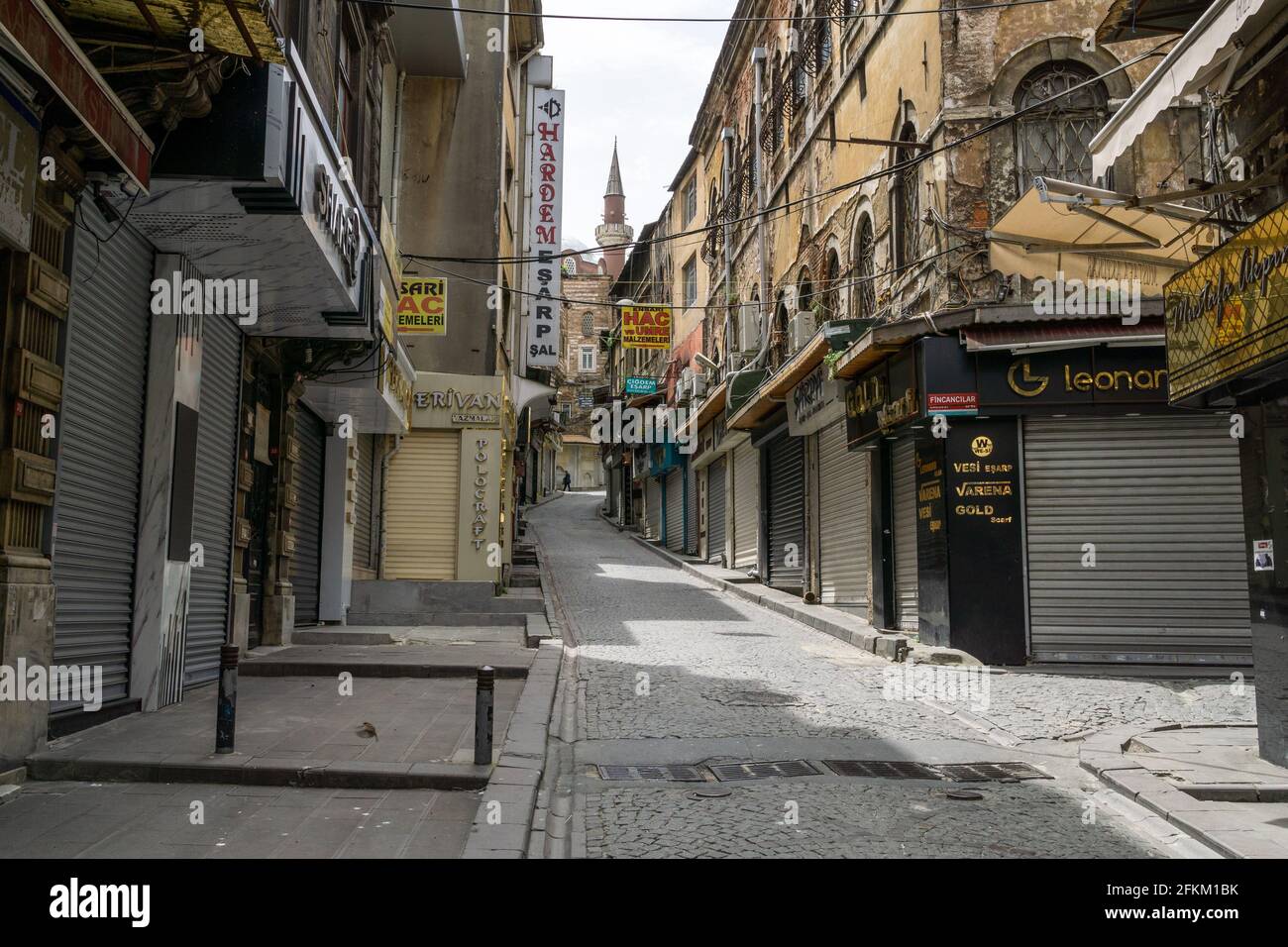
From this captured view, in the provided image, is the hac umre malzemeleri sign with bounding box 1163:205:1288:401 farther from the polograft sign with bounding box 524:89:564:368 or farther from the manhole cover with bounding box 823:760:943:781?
the polograft sign with bounding box 524:89:564:368

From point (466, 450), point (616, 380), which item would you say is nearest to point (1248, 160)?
point (466, 450)

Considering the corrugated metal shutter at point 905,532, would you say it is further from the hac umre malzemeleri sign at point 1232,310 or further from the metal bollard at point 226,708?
the metal bollard at point 226,708

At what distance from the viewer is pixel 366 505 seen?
19062 millimetres

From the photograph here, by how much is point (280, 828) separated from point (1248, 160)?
332 inches

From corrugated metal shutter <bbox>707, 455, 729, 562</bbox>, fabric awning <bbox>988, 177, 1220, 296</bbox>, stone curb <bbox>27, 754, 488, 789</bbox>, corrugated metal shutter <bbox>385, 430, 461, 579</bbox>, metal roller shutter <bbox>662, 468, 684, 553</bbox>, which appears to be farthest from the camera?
metal roller shutter <bbox>662, 468, 684, 553</bbox>

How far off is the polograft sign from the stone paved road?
9.91 meters

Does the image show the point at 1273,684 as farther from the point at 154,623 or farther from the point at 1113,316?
the point at 154,623

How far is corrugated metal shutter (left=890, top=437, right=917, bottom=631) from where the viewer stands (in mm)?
14523

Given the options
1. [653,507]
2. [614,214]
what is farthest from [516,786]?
[614,214]

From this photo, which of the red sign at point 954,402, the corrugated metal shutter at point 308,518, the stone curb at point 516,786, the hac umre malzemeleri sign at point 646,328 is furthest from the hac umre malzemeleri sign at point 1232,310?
the hac umre malzemeleri sign at point 646,328

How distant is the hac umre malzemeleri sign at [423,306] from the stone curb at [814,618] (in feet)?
25.7

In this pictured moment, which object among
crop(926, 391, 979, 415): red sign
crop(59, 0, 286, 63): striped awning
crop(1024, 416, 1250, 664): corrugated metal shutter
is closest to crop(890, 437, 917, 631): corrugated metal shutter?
crop(926, 391, 979, 415): red sign

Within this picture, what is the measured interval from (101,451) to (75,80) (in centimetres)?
326

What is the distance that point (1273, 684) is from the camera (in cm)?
730
